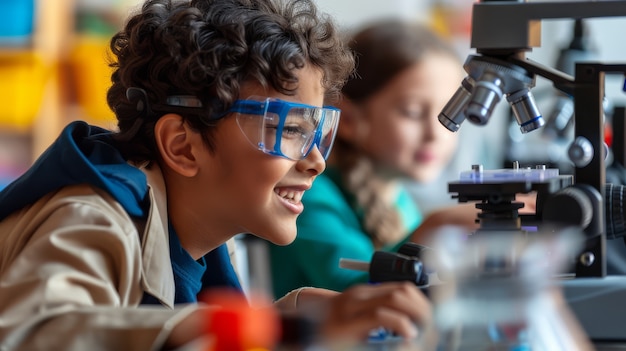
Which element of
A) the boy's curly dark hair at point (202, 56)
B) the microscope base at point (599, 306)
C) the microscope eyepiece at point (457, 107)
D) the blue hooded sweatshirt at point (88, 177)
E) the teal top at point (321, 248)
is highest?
the boy's curly dark hair at point (202, 56)

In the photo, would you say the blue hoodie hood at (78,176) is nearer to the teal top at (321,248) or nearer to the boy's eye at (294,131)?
the boy's eye at (294,131)

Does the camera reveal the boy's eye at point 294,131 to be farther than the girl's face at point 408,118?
No

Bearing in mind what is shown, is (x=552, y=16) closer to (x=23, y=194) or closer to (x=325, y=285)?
(x=23, y=194)

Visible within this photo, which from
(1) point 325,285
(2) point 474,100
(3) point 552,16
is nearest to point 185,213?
(2) point 474,100

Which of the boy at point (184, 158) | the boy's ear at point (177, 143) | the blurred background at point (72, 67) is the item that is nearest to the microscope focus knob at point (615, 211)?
the boy at point (184, 158)

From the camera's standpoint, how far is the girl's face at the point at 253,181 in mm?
1373

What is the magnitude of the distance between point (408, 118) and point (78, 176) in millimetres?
1690

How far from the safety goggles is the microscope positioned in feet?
0.67

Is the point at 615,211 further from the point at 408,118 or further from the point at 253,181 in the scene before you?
the point at 408,118

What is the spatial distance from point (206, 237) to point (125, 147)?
0.19 metres

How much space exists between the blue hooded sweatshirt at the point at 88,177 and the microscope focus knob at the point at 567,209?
516mm

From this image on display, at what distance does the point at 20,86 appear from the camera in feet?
13.4

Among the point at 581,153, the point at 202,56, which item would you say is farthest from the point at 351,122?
the point at 581,153

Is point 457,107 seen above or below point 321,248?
above
